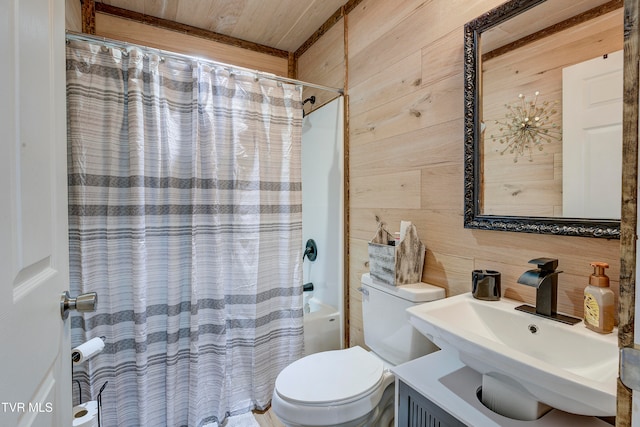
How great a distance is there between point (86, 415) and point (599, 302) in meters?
1.81

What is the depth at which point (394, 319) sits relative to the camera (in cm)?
134

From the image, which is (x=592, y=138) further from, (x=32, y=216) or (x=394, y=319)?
(x=32, y=216)

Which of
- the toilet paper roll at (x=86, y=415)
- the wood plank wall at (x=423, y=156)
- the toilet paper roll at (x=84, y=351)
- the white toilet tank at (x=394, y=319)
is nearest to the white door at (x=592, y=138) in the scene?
the wood plank wall at (x=423, y=156)

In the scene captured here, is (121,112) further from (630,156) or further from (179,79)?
(630,156)

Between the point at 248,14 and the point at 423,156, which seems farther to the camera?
the point at 248,14

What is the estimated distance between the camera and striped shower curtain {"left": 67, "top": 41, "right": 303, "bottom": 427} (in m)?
1.43

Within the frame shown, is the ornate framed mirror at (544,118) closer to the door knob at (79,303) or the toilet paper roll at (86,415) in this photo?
the door knob at (79,303)

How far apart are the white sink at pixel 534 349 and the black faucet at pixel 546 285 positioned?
0.03 meters

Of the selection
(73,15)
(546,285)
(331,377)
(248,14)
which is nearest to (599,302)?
(546,285)

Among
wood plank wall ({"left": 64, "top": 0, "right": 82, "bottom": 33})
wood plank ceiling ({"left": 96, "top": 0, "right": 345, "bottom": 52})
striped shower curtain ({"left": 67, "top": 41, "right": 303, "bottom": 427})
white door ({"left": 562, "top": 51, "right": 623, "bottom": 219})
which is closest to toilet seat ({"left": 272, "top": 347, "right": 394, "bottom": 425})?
striped shower curtain ({"left": 67, "top": 41, "right": 303, "bottom": 427})

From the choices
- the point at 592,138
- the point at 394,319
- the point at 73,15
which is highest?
the point at 73,15

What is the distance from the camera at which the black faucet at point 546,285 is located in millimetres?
919

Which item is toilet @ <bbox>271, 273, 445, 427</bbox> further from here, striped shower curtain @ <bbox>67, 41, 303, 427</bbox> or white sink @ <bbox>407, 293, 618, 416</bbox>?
striped shower curtain @ <bbox>67, 41, 303, 427</bbox>

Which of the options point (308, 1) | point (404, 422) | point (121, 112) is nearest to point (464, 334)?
point (404, 422)
